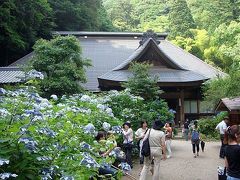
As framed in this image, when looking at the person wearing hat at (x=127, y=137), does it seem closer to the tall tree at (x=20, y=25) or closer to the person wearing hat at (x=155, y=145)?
the person wearing hat at (x=155, y=145)

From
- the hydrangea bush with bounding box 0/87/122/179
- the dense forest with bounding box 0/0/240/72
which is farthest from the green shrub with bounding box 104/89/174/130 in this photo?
the dense forest with bounding box 0/0/240/72

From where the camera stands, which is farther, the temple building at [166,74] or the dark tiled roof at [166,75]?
the temple building at [166,74]

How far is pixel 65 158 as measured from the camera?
3752 millimetres

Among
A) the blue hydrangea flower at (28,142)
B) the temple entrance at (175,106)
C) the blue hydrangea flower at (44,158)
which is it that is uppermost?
the blue hydrangea flower at (28,142)

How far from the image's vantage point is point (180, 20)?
1885 inches

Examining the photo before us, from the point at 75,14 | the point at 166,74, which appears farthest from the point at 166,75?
the point at 75,14

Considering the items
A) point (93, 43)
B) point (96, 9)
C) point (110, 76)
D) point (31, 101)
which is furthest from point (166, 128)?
point (96, 9)

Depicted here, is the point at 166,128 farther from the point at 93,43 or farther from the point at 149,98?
the point at 93,43

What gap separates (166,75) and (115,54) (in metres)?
8.67

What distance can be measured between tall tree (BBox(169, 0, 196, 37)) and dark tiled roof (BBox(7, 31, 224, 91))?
1201cm

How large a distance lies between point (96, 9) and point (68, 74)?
26.6 meters

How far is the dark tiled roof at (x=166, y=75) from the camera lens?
24.3m

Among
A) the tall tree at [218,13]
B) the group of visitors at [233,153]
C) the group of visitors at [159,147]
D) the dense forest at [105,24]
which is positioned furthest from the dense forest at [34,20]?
the group of visitors at [233,153]

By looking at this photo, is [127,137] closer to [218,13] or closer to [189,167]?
[189,167]
